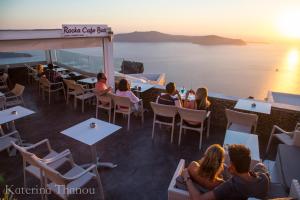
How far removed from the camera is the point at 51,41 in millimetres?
5152

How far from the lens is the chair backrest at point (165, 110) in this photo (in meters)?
4.12

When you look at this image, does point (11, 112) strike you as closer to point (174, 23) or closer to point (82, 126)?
point (82, 126)

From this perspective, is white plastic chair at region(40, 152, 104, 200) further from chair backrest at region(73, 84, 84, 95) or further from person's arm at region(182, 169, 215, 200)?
chair backrest at region(73, 84, 84, 95)

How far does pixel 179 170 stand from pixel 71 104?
206 inches

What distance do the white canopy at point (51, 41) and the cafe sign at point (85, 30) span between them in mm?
57

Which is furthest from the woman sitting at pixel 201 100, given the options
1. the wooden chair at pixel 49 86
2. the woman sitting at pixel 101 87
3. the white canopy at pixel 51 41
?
the wooden chair at pixel 49 86

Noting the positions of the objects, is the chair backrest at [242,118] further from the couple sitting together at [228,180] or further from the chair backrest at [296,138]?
the couple sitting together at [228,180]

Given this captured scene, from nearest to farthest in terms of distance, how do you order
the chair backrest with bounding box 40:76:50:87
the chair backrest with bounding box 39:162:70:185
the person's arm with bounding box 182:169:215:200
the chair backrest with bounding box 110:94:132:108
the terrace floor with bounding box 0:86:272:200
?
the person's arm with bounding box 182:169:215:200
the chair backrest with bounding box 39:162:70:185
the terrace floor with bounding box 0:86:272:200
the chair backrest with bounding box 110:94:132:108
the chair backrest with bounding box 40:76:50:87

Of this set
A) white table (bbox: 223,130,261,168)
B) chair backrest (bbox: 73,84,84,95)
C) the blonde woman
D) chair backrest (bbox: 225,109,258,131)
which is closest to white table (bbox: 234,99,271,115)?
chair backrest (bbox: 225,109,258,131)

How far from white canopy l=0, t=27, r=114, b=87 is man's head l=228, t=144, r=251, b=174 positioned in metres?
4.68

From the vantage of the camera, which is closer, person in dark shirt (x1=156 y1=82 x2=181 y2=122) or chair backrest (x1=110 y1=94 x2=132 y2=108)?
person in dark shirt (x1=156 y1=82 x2=181 y2=122)

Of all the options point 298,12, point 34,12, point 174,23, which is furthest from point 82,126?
point 174,23

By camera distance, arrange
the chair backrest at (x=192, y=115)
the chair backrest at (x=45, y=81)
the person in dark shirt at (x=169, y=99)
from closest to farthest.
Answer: the chair backrest at (x=192, y=115) → the person in dark shirt at (x=169, y=99) → the chair backrest at (x=45, y=81)

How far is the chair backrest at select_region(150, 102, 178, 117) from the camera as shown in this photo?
162 inches
